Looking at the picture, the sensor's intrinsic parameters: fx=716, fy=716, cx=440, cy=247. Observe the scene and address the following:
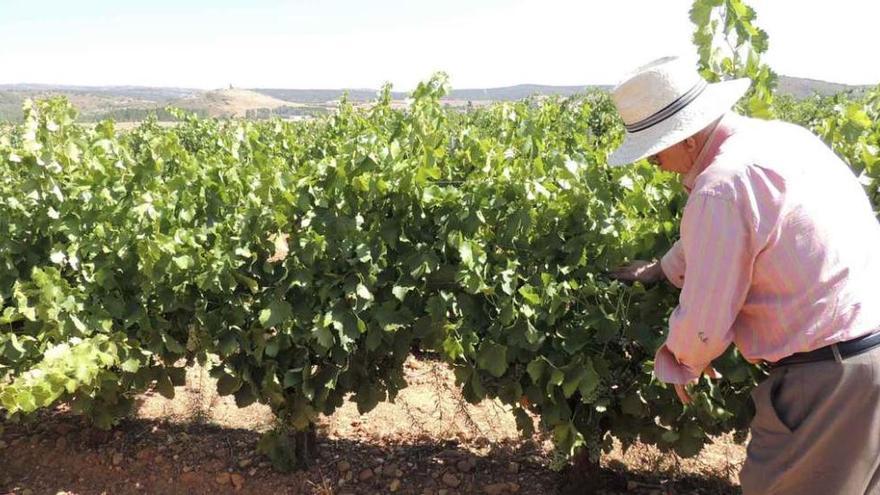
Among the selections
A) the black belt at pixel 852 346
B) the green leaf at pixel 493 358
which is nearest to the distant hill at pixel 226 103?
the green leaf at pixel 493 358

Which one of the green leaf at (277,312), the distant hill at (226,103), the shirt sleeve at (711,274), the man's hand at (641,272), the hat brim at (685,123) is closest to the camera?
the shirt sleeve at (711,274)

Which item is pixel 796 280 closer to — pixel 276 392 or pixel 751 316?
pixel 751 316

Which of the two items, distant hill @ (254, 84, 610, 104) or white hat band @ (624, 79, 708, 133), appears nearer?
white hat band @ (624, 79, 708, 133)

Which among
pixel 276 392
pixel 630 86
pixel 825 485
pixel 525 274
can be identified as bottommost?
pixel 276 392

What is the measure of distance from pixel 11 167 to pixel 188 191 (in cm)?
157

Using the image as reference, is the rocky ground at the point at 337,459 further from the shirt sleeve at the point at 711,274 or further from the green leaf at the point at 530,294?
the shirt sleeve at the point at 711,274

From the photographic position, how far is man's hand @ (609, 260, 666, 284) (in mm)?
2594

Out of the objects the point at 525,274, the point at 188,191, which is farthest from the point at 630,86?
the point at 188,191

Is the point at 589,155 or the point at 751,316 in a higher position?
the point at 589,155

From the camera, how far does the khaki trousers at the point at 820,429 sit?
1.77 metres

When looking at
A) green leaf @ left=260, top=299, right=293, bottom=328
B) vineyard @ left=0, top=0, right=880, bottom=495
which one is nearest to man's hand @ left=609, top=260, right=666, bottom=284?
vineyard @ left=0, top=0, right=880, bottom=495

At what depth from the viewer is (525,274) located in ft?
9.42

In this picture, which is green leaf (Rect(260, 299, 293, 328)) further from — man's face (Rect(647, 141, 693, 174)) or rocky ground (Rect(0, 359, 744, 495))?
man's face (Rect(647, 141, 693, 174))

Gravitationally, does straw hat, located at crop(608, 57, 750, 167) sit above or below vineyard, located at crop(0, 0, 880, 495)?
above
